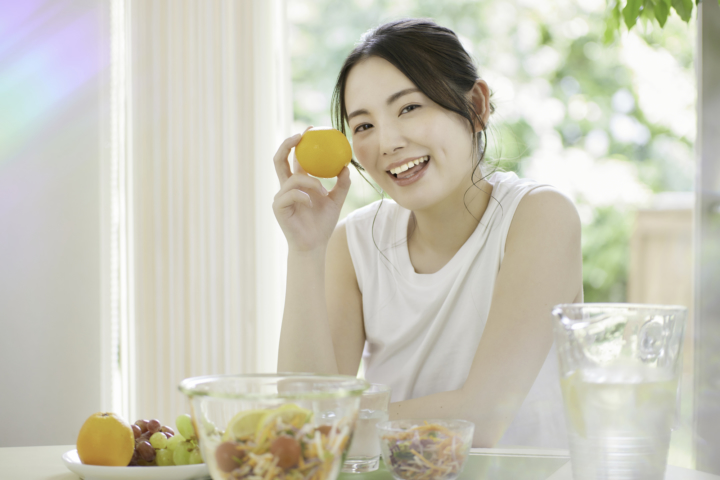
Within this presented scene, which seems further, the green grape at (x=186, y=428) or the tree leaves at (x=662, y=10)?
the tree leaves at (x=662, y=10)

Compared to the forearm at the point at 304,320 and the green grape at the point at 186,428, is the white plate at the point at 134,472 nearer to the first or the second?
the green grape at the point at 186,428

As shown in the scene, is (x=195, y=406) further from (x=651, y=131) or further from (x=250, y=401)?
(x=651, y=131)

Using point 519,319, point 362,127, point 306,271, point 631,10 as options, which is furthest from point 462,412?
point 631,10

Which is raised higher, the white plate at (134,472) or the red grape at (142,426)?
the red grape at (142,426)

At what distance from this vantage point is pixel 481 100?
141 cm

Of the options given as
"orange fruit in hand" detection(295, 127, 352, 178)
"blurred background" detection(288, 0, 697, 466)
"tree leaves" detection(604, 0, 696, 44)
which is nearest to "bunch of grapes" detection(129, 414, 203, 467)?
"orange fruit in hand" detection(295, 127, 352, 178)

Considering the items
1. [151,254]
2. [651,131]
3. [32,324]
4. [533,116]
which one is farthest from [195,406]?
[651,131]

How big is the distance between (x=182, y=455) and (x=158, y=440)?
44 mm

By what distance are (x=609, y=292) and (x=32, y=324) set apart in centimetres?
695

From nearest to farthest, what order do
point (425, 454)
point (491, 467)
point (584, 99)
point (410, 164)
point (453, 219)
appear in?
1. point (425, 454)
2. point (491, 467)
3. point (410, 164)
4. point (453, 219)
5. point (584, 99)

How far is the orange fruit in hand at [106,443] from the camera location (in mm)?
724

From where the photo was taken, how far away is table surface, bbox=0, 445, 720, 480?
0.73 meters

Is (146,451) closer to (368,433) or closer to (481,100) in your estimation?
(368,433)

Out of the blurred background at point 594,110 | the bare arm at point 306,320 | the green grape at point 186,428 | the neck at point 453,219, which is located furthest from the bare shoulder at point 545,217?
the blurred background at point 594,110
